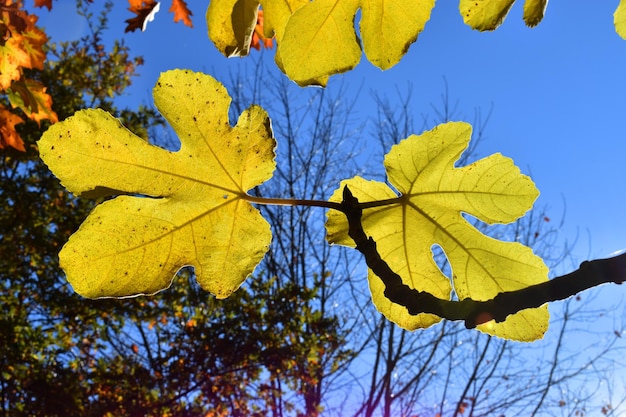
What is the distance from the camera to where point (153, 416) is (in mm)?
5133

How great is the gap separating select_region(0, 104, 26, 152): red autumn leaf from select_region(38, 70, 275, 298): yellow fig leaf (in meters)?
3.10

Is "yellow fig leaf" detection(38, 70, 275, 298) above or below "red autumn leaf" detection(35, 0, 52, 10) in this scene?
below

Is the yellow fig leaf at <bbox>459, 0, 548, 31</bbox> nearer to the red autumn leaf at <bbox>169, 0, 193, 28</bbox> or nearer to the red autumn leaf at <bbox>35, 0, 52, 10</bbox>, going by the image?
the red autumn leaf at <bbox>35, 0, 52, 10</bbox>

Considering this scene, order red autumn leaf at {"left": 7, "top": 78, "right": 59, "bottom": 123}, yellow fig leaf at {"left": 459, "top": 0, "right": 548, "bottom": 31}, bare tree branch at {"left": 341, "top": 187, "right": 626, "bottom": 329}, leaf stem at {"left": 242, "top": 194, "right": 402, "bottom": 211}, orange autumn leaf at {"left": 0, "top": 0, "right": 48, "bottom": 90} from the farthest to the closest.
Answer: red autumn leaf at {"left": 7, "top": 78, "right": 59, "bottom": 123} < orange autumn leaf at {"left": 0, "top": 0, "right": 48, "bottom": 90} < yellow fig leaf at {"left": 459, "top": 0, "right": 548, "bottom": 31} < leaf stem at {"left": 242, "top": 194, "right": 402, "bottom": 211} < bare tree branch at {"left": 341, "top": 187, "right": 626, "bottom": 329}

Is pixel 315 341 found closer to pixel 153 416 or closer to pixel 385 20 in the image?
pixel 153 416

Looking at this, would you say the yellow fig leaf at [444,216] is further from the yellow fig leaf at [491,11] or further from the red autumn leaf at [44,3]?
the red autumn leaf at [44,3]

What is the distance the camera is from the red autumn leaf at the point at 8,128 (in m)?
3.27

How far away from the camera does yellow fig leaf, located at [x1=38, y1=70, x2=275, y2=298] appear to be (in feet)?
1.96

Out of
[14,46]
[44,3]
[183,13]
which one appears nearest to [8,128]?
[14,46]

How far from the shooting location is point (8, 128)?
131 inches

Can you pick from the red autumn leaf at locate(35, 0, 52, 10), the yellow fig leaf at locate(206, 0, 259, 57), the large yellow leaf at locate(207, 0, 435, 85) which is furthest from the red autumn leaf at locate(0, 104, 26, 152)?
the large yellow leaf at locate(207, 0, 435, 85)

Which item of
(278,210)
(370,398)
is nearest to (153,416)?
(370,398)

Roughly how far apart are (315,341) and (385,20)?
16.3ft

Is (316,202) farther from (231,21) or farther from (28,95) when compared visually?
(28,95)
